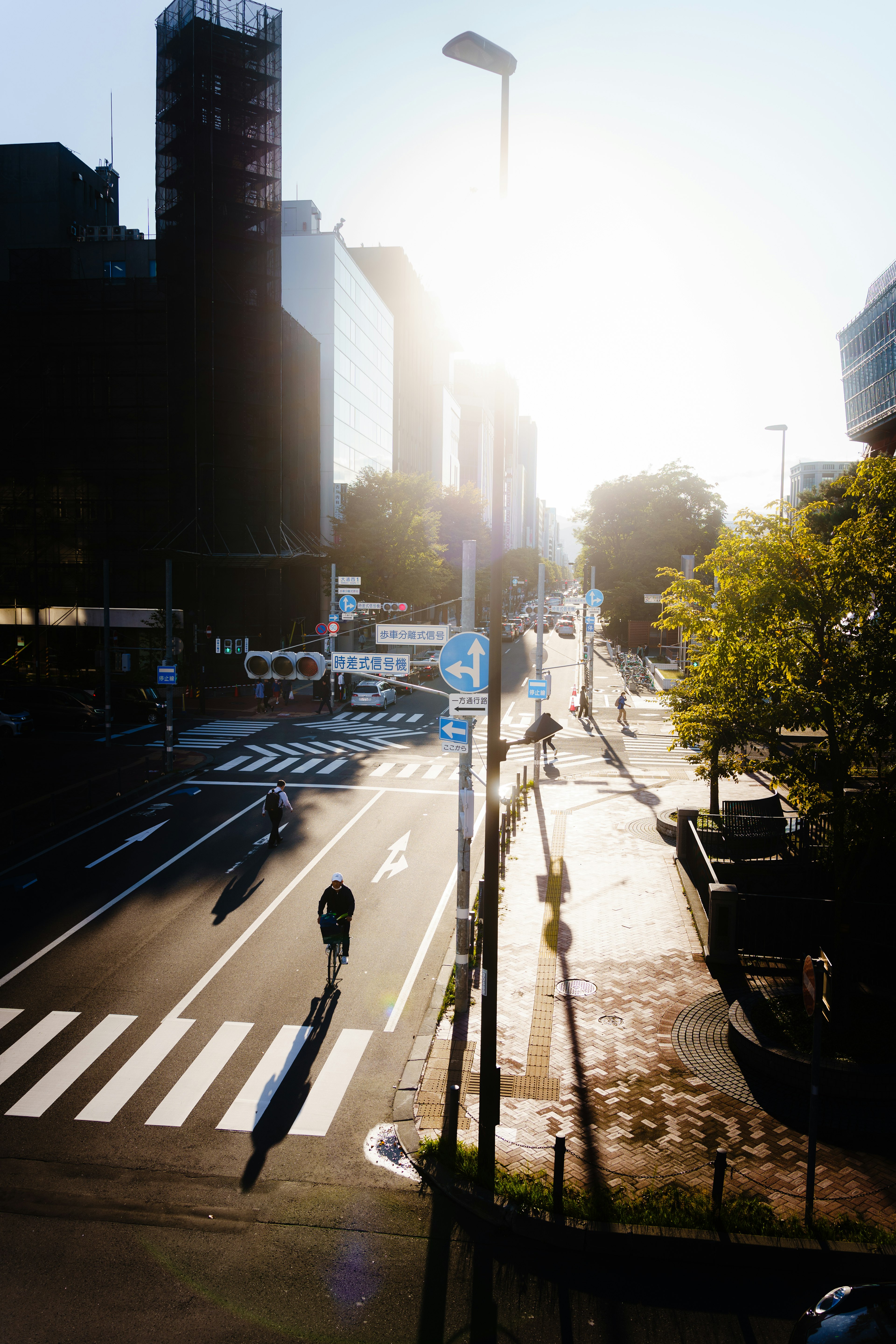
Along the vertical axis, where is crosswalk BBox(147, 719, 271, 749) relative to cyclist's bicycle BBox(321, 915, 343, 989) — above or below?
above

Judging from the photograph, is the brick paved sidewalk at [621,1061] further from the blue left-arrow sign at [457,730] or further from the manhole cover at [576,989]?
the blue left-arrow sign at [457,730]

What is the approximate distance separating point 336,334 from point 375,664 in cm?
5531

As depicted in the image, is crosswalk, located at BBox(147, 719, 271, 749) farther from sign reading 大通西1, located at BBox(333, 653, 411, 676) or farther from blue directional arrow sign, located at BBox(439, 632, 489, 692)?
blue directional arrow sign, located at BBox(439, 632, 489, 692)

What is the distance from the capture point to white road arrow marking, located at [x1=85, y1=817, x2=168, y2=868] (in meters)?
19.1

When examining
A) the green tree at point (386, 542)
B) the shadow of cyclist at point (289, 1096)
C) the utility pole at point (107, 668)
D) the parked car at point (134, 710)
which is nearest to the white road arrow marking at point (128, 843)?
the shadow of cyclist at point (289, 1096)

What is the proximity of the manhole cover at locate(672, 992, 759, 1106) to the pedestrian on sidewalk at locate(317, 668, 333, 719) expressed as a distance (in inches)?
1273

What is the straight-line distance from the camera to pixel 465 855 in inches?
473

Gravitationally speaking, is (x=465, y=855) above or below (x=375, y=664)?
below

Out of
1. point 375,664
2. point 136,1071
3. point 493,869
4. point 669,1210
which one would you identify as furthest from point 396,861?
point 669,1210

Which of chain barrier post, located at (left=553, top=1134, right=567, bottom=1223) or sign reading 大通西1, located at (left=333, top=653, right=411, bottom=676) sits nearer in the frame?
chain barrier post, located at (left=553, top=1134, right=567, bottom=1223)

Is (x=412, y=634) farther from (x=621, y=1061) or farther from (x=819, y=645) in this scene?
(x=621, y=1061)

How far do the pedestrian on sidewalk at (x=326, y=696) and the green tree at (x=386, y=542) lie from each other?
1522 centimetres

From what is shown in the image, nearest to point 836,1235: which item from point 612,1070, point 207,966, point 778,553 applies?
point 612,1070

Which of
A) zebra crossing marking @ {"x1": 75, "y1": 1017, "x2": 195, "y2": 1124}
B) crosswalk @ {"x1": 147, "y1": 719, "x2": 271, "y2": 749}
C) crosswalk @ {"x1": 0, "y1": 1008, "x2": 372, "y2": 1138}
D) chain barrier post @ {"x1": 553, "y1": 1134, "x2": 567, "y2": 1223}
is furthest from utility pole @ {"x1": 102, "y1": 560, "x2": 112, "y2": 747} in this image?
chain barrier post @ {"x1": 553, "y1": 1134, "x2": 567, "y2": 1223}
